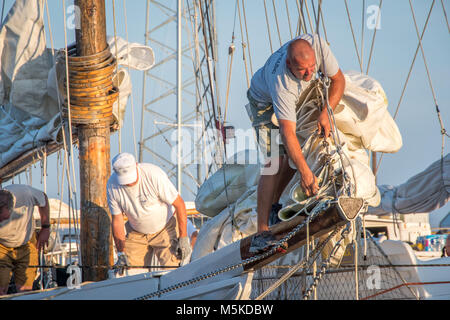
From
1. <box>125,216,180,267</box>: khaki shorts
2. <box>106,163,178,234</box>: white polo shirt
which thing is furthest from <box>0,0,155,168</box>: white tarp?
<box>125,216,180,267</box>: khaki shorts

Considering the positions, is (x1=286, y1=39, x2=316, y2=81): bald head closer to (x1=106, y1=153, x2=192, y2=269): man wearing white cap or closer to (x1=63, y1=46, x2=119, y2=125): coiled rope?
(x1=106, y1=153, x2=192, y2=269): man wearing white cap

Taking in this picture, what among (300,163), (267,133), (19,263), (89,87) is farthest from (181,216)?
(300,163)

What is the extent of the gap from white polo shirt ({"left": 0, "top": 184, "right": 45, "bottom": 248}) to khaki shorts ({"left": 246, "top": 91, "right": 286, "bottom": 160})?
10.1ft

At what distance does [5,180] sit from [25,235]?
3.16 m

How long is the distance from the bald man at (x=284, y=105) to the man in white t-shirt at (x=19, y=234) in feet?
9.65

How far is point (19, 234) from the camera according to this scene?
6.44m

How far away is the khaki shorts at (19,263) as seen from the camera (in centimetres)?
633

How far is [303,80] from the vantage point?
13.0 ft

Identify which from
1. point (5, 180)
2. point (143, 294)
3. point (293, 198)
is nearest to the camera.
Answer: point (293, 198)

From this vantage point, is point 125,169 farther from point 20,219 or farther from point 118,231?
point 20,219

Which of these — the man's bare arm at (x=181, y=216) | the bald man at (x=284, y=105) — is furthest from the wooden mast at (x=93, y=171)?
the bald man at (x=284, y=105)
